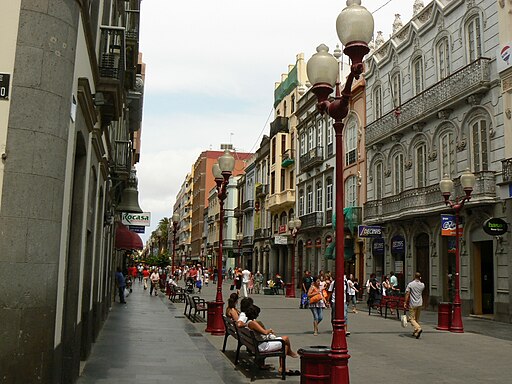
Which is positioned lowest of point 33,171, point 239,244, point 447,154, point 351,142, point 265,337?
point 265,337

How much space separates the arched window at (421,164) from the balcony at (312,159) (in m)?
13.3

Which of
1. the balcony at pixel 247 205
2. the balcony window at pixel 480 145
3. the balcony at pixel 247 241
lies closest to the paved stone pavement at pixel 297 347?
the balcony window at pixel 480 145

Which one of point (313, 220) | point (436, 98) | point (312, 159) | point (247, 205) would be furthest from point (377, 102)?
point (247, 205)

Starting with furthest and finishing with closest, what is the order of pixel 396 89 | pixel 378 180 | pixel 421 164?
pixel 378 180 → pixel 396 89 → pixel 421 164

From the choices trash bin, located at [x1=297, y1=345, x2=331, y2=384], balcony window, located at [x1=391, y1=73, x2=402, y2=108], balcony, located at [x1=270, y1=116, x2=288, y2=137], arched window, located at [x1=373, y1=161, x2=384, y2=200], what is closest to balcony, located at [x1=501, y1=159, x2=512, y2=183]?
balcony window, located at [x1=391, y1=73, x2=402, y2=108]

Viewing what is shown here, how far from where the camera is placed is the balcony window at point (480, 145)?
22.0 metres

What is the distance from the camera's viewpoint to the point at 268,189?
54844 mm

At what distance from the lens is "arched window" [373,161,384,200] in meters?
31.1

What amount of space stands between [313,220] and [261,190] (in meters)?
17.1

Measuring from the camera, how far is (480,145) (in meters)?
22.3

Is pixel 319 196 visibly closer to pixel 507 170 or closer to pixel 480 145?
pixel 480 145

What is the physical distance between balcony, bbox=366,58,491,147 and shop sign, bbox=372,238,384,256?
5.62m

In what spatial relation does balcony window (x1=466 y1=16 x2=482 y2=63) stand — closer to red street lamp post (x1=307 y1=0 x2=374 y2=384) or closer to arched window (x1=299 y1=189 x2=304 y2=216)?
red street lamp post (x1=307 y1=0 x2=374 y2=384)

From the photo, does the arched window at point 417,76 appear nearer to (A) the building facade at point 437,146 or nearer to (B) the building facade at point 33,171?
(A) the building facade at point 437,146
